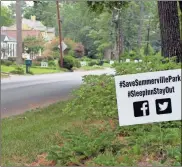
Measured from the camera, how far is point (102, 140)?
19.9 feet

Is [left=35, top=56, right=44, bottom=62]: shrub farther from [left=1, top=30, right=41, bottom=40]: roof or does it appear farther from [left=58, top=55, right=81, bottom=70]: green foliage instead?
[left=1, top=30, right=41, bottom=40]: roof

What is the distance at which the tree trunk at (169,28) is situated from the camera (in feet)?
33.3

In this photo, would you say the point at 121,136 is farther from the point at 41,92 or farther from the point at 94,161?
the point at 41,92

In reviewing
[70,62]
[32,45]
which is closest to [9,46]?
[32,45]

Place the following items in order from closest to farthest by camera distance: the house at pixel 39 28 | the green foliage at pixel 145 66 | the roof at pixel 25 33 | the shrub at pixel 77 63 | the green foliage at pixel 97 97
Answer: the green foliage at pixel 97 97 < the green foliage at pixel 145 66 < the shrub at pixel 77 63 < the house at pixel 39 28 < the roof at pixel 25 33

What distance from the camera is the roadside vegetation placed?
564cm

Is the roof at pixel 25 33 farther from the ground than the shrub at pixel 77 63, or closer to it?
farther from the ground

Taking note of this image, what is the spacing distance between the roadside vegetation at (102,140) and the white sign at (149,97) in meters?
0.48

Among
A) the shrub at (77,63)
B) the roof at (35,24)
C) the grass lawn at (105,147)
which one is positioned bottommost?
the grass lawn at (105,147)

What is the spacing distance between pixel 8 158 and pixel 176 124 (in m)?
2.20

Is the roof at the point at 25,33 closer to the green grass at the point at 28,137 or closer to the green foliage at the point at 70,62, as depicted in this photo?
the green foliage at the point at 70,62

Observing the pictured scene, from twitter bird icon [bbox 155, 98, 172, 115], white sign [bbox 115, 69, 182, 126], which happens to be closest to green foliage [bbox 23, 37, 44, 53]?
white sign [bbox 115, 69, 182, 126]

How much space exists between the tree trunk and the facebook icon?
5019 mm

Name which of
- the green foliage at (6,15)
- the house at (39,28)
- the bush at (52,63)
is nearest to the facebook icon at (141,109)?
the house at (39,28)
